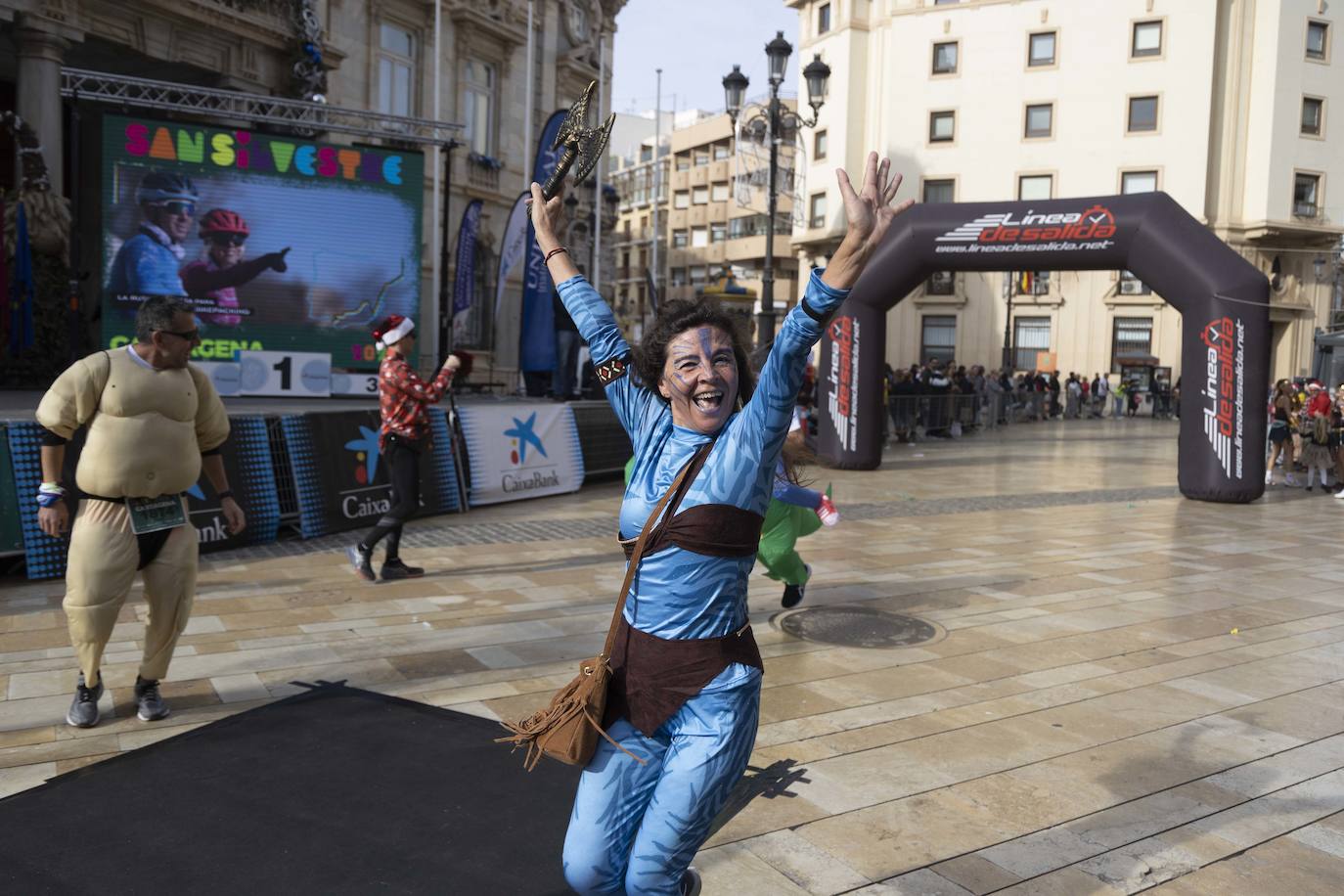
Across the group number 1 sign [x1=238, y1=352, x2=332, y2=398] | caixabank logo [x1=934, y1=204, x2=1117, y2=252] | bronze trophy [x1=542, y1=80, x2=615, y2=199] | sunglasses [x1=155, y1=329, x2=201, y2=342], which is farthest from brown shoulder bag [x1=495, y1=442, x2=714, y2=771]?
number 1 sign [x1=238, y1=352, x2=332, y2=398]

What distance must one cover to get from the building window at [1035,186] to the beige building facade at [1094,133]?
0.19 feet

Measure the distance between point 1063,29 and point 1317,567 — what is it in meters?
35.5

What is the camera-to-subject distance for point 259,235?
17.2 m

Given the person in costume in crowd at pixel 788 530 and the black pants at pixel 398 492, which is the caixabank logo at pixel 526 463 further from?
the person in costume in crowd at pixel 788 530

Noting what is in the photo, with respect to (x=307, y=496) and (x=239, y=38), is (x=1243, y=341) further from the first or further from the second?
(x=239, y=38)

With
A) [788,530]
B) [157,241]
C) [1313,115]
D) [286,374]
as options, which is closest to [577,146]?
[788,530]

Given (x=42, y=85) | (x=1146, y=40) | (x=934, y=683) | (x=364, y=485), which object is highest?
(x=1146, y=40)

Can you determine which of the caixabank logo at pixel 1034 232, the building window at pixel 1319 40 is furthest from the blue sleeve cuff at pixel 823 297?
the building window at pixel 1319 40

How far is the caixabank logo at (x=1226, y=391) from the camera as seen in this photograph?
13.0m

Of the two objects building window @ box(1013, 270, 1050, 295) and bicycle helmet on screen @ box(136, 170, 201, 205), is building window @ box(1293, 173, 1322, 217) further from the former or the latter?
bicycle helmet on screen @ box(136, 170, 201, 205)

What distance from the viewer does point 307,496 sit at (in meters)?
9.48

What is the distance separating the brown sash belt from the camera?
2424 mm

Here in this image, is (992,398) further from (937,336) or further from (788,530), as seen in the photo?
(788,530)

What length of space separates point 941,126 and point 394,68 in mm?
24893
